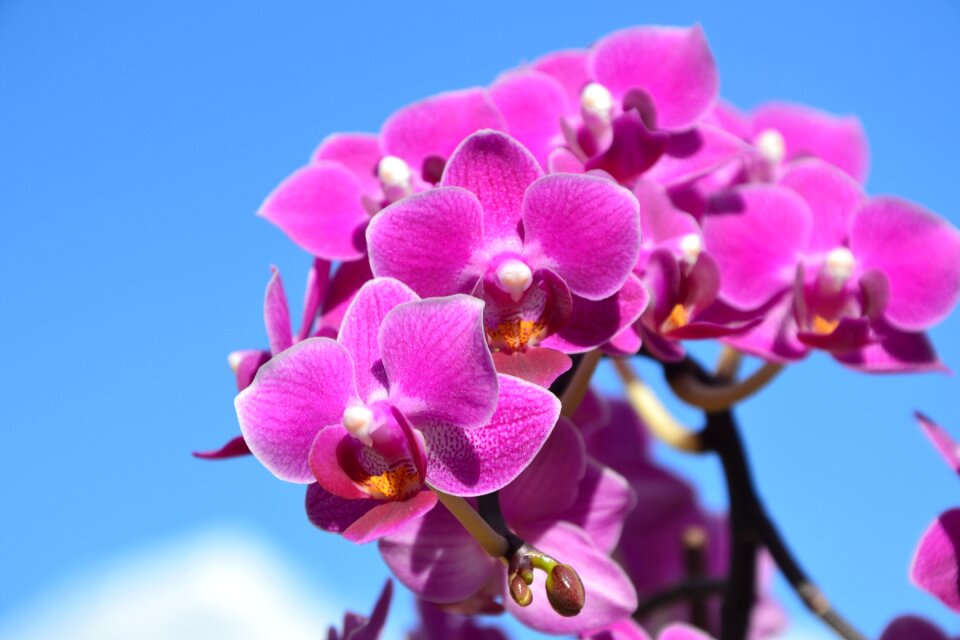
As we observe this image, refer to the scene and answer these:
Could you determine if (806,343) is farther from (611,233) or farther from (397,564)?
(397,564)

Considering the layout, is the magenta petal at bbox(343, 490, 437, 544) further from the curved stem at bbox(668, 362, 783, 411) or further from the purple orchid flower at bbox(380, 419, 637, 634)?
the curved stem at bbox(668, 362, 783, 411)

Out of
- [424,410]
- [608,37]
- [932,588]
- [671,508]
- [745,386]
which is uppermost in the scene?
[608,37]

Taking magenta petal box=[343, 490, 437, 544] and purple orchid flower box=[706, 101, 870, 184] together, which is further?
purple orchid flower box=[706, 101, 870, 184]

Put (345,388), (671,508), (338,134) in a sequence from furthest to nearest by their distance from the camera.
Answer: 1. (671,508)
2. (338,134)
3. (345,388)

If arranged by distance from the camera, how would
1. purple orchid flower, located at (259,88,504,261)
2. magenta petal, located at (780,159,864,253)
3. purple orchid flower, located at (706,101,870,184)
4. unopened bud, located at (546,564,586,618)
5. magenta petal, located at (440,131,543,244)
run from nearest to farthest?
unopened bud, located at (546,564,586,618)
magenta petal, located at (440,131,543,244)
purple orchid flower, located at (259,88,504,261)
magenta petal, located at (780,159,864,253)
purple orchid flower, located at (706,101,870,184)

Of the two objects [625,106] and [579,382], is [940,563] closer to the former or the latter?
[579,382]

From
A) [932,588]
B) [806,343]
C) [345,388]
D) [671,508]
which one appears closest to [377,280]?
[345,388]

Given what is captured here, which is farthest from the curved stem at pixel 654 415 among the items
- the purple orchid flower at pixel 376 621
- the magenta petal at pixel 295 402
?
the magenta petal at pixel 295 402

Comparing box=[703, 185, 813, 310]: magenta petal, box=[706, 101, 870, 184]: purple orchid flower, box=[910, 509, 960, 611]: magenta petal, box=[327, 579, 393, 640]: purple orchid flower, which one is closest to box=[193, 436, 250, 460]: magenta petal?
box=[327, 579, 393, 640]: purple orchid flower
